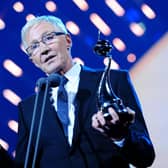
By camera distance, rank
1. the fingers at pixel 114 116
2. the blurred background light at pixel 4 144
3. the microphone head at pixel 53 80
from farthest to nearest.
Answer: the blurred background light at pixel 4 144 < the microphone head at pixel 53 80 < the fingers at pixel 114 116

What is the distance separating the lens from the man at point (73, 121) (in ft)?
3.40

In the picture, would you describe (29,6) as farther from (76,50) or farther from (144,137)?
(144,137)

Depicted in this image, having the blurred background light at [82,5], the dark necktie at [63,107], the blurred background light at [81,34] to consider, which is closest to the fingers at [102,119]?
the dark necktie at [63,107]

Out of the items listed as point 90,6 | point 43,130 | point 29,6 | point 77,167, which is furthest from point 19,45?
point 77,167

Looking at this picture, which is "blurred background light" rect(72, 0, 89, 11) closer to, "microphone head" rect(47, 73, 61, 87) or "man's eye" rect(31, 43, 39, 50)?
"man's eye" rect(31, 43, 39, 50)

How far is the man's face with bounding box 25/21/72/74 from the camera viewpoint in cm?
118

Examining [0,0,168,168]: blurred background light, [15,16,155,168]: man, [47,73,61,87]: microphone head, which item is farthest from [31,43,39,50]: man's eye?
[0,0,168,168]: blurred background light

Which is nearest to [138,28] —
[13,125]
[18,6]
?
[18,6]

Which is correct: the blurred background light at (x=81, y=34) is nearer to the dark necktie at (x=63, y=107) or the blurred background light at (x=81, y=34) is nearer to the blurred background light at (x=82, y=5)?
the blurred background light at (x=82, y=5)

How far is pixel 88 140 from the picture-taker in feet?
3.51

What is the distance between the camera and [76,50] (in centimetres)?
157

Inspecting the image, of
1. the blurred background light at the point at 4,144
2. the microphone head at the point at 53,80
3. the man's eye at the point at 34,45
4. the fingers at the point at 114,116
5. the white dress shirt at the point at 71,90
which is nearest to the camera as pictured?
the fingers at the point at 114,116

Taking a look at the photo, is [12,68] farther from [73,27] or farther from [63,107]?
[63,107]

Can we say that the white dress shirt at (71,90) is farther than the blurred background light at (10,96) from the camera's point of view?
No
